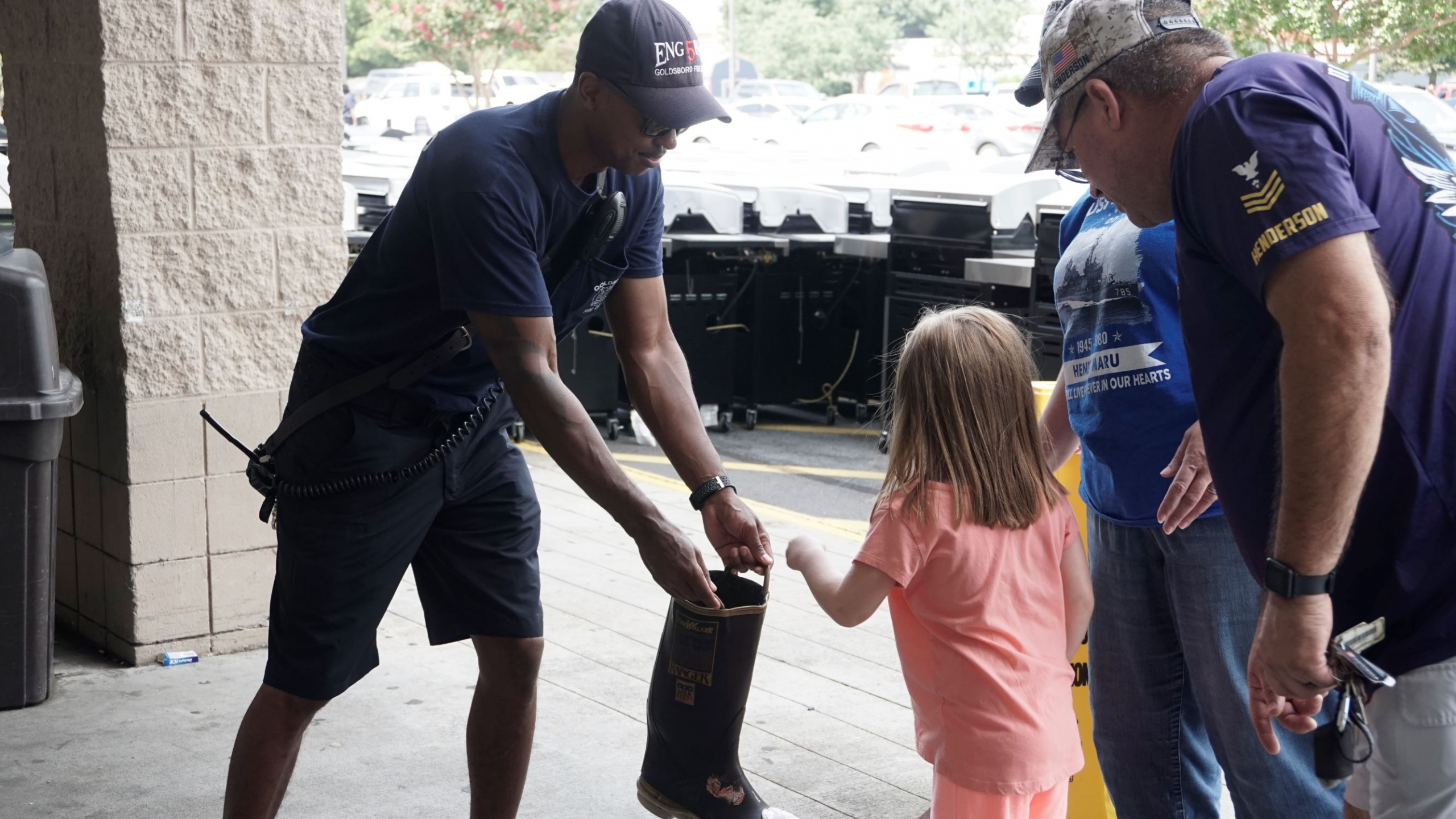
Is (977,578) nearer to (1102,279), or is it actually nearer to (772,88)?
(1102,279)

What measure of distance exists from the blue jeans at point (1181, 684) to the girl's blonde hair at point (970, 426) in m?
0.27

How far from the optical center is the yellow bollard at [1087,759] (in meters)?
3.50

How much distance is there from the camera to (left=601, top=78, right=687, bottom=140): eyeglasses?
115 inches

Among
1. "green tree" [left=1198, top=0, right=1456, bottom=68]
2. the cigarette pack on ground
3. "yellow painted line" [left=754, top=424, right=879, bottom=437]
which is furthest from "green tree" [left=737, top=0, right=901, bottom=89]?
the cigarette pack on ground

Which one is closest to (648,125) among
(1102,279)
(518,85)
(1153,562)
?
(1102,279)

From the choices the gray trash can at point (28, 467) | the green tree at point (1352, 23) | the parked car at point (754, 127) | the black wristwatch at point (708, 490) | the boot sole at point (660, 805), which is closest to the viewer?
the boot sole at point (660, 805)

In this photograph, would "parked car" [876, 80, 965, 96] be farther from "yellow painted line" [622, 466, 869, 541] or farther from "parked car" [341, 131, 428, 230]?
"yellow painted line" [622, 466, 869, 541]

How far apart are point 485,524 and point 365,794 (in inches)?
40.5

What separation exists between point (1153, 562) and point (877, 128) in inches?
1116

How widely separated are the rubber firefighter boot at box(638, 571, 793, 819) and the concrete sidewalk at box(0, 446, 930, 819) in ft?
2.44

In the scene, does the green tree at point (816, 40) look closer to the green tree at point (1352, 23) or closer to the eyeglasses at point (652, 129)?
the green tree at point (1352, 23)

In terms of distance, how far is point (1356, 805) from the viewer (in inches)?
87.1

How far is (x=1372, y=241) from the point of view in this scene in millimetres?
1967

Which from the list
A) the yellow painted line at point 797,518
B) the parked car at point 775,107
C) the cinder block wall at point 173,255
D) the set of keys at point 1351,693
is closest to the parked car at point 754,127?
the parked car at point 775,107
